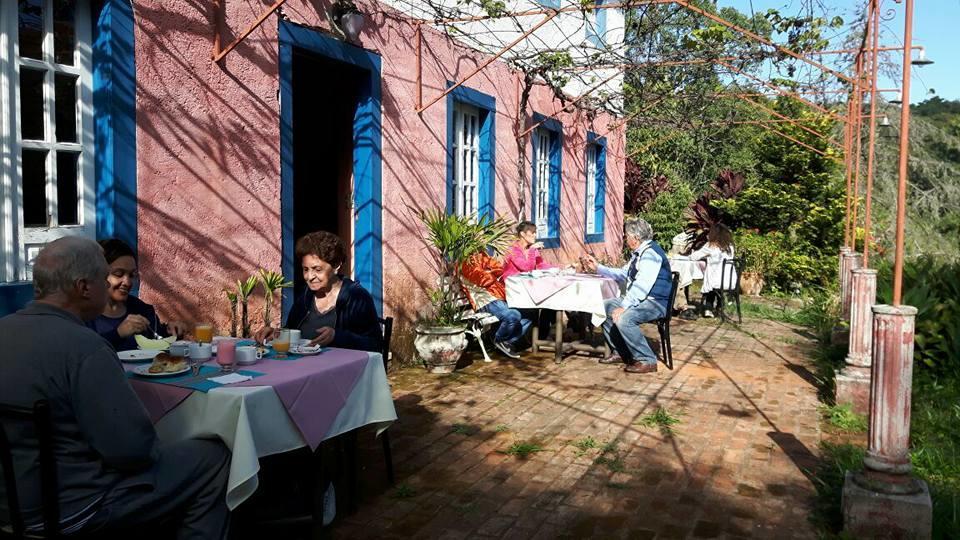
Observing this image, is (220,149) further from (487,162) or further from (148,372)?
(487,162)

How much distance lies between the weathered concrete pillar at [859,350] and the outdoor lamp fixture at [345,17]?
14.2 feet

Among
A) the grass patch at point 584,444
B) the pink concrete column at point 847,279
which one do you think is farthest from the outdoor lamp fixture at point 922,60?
the grass patch at point 584,444

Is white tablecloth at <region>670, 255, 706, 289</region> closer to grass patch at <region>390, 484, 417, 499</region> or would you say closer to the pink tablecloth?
grass patch at <region>390, 484, 417, 499</region>

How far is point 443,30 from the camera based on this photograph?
795 cm

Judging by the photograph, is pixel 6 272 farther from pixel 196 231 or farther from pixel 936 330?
pixel 936 330

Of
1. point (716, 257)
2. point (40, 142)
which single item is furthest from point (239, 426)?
point (716, 257)

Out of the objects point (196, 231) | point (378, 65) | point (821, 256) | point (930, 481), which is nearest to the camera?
point (930, 481)

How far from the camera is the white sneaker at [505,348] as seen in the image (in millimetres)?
7855

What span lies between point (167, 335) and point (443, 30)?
15.9ft

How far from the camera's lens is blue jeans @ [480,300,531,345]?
7828 millimetres

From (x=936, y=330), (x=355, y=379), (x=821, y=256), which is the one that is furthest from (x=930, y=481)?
(x=821, y=256)

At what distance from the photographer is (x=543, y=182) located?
36.8 feet

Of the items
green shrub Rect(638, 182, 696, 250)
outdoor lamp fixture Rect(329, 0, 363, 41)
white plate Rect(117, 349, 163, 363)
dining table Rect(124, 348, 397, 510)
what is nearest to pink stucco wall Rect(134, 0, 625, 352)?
outdoor lamp fixture Rect(329, 0, 363, 41)

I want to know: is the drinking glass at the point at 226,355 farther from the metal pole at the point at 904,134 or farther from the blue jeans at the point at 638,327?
the blue jeans at the point at 638,327
